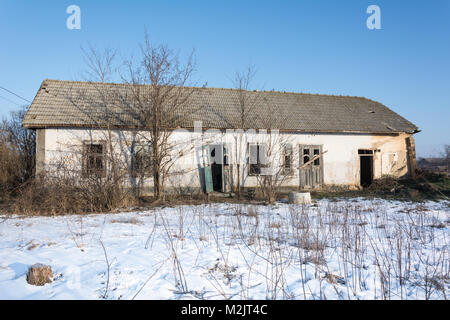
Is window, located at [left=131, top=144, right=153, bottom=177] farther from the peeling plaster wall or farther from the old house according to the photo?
the peeling plaster wall

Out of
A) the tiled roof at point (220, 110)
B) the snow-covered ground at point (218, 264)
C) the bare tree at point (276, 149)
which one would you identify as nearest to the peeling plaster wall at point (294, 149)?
the bare tree at point (276, 149)

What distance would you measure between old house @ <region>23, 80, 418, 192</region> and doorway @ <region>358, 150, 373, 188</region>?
0.06m

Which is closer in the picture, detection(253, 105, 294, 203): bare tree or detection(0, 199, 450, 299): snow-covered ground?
detection(0, 199, 450, 299): snow-covered ground

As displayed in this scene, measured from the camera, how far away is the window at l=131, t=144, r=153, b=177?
1116cm

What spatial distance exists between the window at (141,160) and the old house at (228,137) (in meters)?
0.04

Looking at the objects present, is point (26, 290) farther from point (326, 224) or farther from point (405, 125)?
point (405, 125)

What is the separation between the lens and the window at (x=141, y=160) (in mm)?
11164

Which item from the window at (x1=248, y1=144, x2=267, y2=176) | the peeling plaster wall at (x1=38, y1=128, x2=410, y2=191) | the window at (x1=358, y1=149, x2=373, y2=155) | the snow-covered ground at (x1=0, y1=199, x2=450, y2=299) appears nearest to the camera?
the snow-covered ground at (x1=0, y1=199, x2=450, y2=299)

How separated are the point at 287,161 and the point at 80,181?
896 centimetres

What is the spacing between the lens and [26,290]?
114 inches

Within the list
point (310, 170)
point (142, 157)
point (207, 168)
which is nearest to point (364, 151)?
point (310, 170)

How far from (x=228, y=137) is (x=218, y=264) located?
912cm

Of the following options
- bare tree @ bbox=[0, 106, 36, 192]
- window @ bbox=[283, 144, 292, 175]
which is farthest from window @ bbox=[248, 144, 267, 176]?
bare tree @ bbox=[0, 106, 36, 192]
